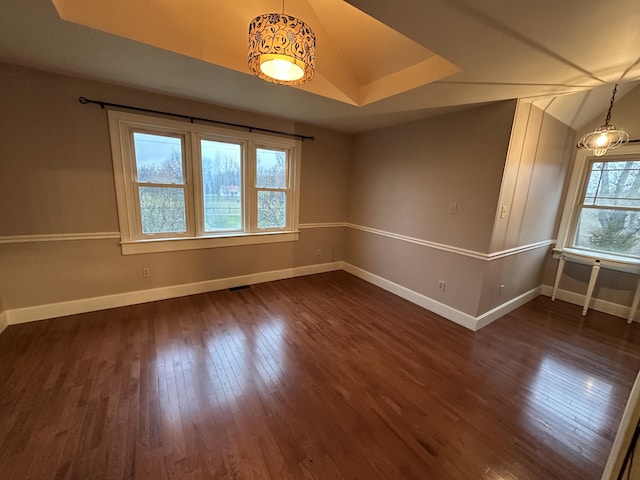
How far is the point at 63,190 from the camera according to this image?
99.2 inches

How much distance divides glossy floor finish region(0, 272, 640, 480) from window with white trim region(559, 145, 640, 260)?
42.4 inches

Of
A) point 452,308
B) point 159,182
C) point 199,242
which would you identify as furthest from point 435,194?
point 159,182

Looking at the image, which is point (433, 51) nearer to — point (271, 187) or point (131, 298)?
point (271, 187)

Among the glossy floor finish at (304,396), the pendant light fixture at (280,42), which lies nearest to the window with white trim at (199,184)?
the glossy floor finish at (304,396)

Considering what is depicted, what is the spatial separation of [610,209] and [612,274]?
835 mm

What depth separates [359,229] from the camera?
429cm

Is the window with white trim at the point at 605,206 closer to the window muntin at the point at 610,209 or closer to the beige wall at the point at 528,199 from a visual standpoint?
the window muntin at the point at 610,209

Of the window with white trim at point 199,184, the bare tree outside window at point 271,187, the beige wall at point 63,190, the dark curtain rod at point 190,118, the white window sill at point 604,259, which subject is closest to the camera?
the beige wall at point 63,190

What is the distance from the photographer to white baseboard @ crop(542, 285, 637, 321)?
3.22 m

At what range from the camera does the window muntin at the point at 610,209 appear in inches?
124

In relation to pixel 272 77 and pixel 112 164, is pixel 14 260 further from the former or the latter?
pixel 272 77

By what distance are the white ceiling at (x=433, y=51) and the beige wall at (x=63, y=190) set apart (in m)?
0.20

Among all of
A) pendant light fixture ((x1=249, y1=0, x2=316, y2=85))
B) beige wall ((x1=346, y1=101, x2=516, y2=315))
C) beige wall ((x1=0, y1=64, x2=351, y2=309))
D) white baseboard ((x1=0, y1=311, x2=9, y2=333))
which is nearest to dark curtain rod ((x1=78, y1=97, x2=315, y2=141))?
beige wall ((x1=0, y1=64, x2=351, y2=309))

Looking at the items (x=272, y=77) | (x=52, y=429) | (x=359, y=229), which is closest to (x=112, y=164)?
(x=272, y=77)
